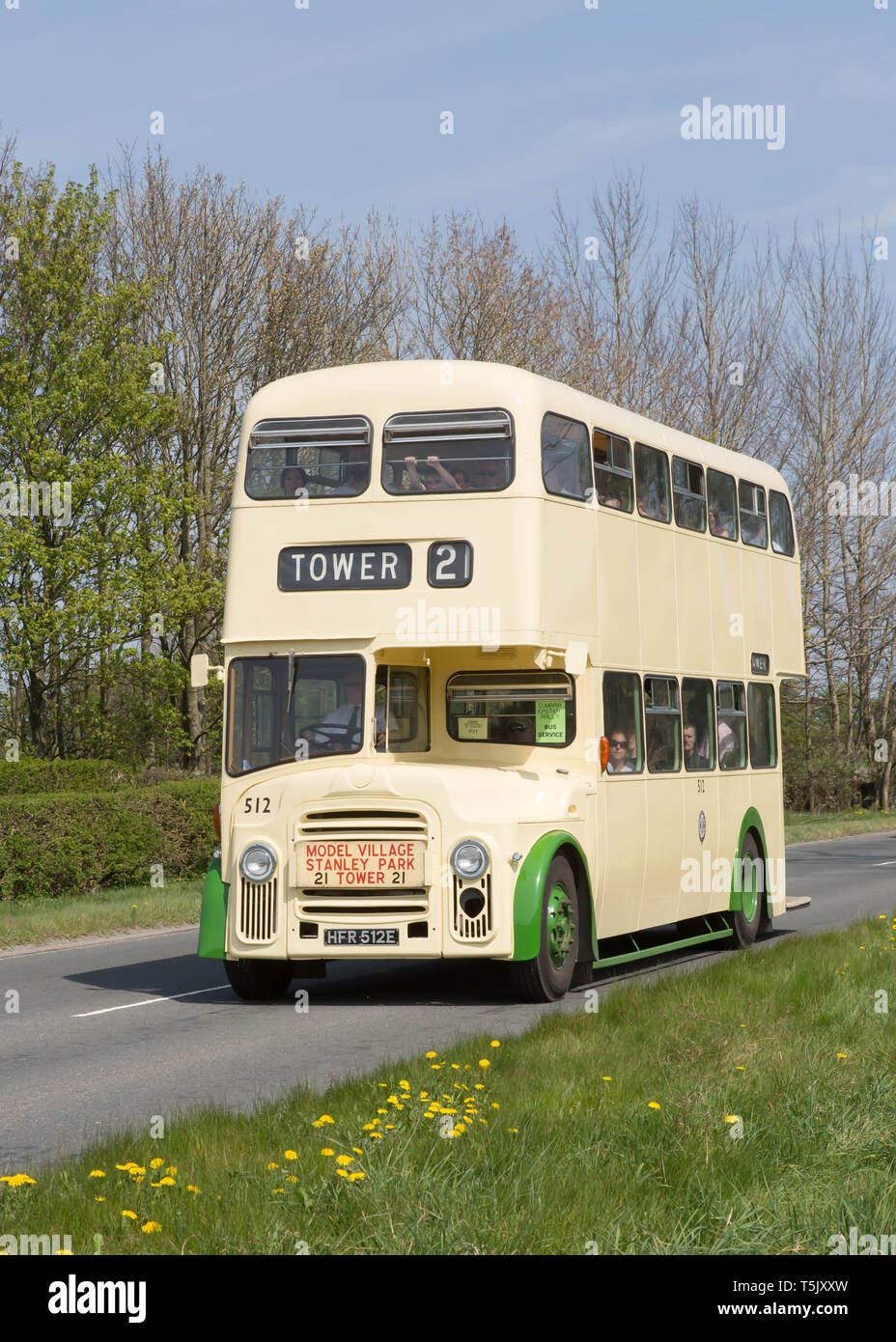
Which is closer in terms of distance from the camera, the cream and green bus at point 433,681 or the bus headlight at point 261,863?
the cream and green bus at point 433,681

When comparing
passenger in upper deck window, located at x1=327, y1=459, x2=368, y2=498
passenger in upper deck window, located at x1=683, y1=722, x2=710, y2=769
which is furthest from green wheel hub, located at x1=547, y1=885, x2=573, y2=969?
passenger in upper deck window, located at x1=327, y1=459, x2=368, y2=498

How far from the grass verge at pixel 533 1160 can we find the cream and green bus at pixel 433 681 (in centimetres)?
261

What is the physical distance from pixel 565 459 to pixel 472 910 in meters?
3.50

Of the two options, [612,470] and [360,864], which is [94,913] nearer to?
[360,864]

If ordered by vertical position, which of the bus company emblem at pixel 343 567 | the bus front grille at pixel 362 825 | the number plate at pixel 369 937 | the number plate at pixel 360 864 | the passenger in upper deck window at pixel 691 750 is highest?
the bus company emblem at pixel 343 567

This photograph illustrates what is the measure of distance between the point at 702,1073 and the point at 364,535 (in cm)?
568

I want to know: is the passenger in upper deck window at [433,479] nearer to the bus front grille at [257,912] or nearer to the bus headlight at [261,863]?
the bus headlight at [261,863]

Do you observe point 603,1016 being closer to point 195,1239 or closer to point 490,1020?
point 490,1020

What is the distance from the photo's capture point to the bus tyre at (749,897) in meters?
16.9

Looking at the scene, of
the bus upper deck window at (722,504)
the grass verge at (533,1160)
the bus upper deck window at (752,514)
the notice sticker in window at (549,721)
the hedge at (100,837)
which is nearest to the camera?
the grass verge at (533,1160)

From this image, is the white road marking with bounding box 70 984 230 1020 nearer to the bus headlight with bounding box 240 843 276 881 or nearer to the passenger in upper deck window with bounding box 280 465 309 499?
the bus headlight with bounding box 240 843 276 881

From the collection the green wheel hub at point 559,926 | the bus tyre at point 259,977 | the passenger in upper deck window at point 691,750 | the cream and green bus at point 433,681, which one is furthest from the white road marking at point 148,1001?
the passenger in upper deck window at point 691,750
